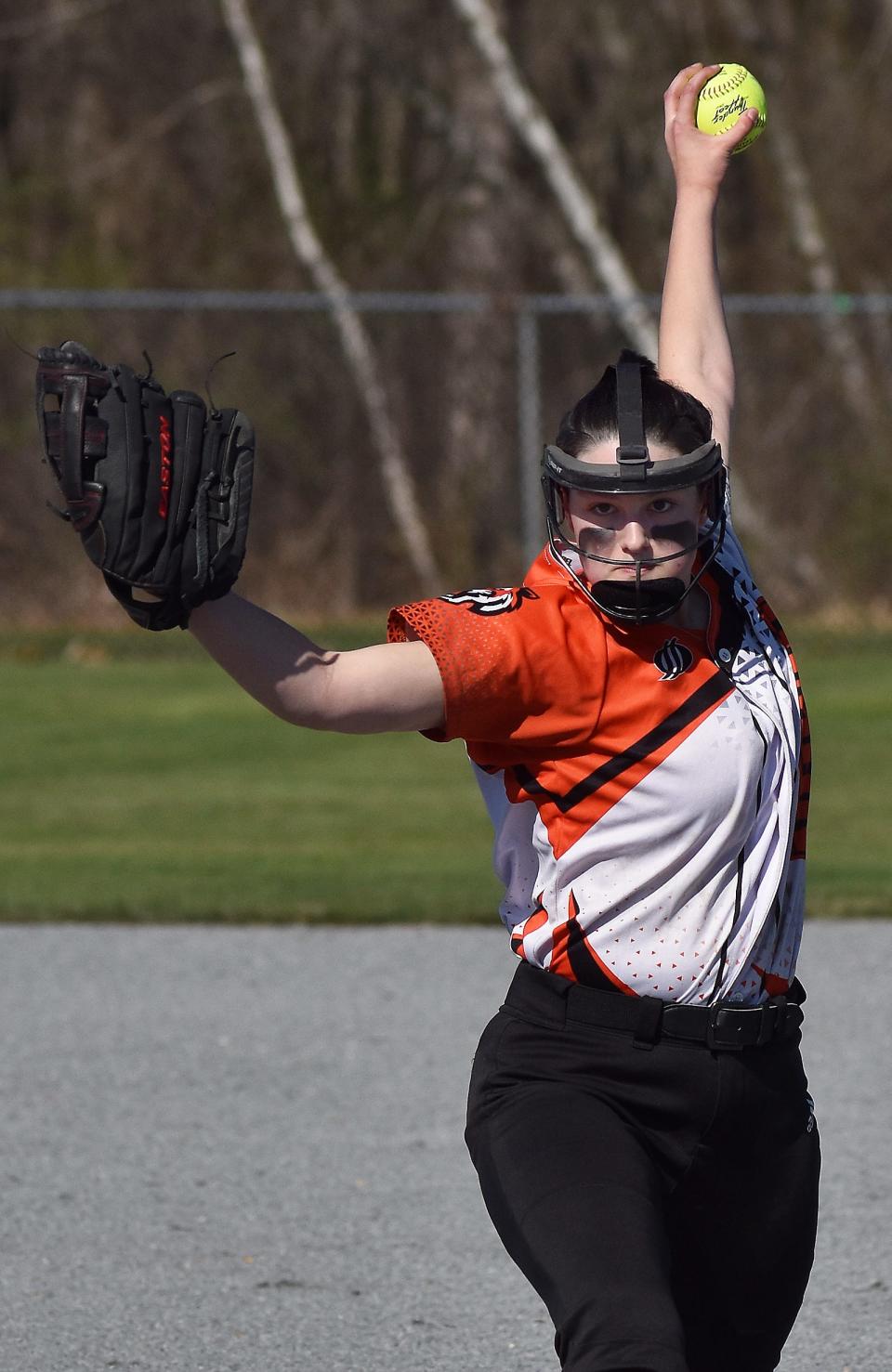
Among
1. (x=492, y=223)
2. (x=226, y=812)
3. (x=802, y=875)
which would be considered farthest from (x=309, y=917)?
(x=492, y=223)

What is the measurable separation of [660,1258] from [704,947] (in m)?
0.46

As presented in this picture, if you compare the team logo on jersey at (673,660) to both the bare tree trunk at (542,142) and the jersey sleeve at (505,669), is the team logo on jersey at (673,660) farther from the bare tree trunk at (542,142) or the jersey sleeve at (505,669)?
the bare tree trunk at (542,142)

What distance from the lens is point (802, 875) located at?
3.21m

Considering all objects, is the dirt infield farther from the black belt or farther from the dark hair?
the dark hair

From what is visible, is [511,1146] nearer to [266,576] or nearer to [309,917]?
[309,917]

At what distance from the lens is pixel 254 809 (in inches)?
406

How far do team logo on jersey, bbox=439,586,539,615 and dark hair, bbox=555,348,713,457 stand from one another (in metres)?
0.21

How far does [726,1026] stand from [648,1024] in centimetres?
12

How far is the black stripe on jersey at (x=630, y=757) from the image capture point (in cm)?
301

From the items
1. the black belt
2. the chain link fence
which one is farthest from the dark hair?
the chain link fence

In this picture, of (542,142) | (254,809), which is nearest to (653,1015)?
(254,809)

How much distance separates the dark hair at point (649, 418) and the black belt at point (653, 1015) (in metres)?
0.77

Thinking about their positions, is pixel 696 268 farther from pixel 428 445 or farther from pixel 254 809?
pixel 428 445

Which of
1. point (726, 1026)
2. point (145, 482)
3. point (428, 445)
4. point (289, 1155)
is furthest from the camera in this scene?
point (428, 445)
